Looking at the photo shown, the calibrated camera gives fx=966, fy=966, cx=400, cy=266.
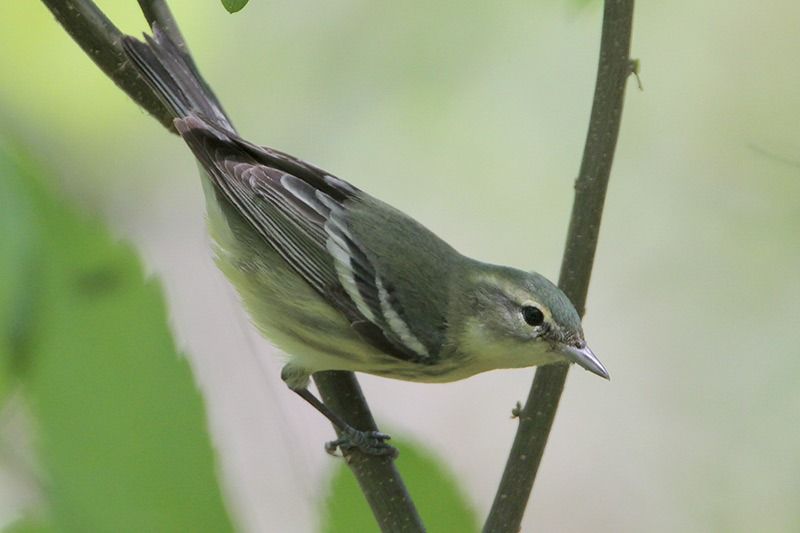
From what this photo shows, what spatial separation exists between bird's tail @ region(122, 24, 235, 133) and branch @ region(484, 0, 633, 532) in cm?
92

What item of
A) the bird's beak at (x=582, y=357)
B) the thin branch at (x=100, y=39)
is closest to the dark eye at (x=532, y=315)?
the bird's beak at (x=582, y=357)

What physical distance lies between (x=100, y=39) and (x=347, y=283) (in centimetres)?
88

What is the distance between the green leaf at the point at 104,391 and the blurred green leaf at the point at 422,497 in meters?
0.17

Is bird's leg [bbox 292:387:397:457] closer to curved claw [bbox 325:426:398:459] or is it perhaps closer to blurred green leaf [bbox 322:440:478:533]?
curved claw [bbox 325:426:398:459]

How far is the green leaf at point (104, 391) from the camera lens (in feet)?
2.23

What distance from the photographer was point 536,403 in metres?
1.93

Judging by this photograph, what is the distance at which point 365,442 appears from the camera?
6.25 ft

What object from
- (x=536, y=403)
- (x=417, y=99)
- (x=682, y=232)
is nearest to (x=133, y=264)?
(x=536, y=403)

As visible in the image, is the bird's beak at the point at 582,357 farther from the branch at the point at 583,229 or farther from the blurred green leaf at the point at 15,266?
the blurred green leaf at the point at 15,266

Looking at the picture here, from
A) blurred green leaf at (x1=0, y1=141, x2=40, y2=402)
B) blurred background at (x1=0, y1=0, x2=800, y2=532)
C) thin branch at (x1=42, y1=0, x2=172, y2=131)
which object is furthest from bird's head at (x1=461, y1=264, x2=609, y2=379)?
blurred green leaf at (x1=0, y1=141, x2=40, y2=402)

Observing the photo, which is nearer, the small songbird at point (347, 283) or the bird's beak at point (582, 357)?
the bird's beak at point (582, 357)

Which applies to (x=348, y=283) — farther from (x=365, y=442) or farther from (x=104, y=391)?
(x=104, y=391)

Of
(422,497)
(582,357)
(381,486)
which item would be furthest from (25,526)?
(582,357)

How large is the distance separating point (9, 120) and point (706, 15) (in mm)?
4291
